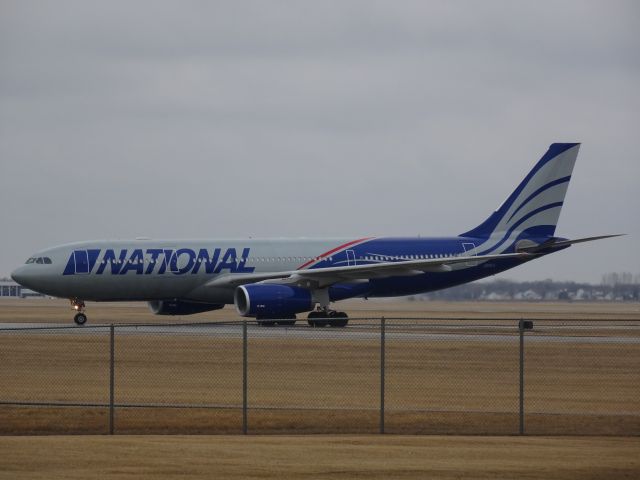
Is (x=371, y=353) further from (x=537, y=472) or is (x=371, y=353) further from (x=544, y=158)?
(x=544, y=158)

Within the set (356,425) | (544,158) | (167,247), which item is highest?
(544,158)

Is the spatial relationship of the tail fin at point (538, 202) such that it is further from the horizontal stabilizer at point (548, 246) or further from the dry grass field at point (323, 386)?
the dry grass field at point (323, 386)

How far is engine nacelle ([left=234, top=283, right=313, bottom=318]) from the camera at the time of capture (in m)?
45.2

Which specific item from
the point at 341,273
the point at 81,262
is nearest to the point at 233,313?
the point at 81,262

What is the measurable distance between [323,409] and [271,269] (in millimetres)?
28878

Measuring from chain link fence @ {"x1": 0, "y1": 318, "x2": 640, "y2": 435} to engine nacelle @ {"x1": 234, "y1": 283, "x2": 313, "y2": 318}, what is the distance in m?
8.13

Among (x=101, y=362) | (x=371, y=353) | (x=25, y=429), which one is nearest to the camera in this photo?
(x=25, y=429)

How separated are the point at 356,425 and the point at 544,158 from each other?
36.6 meters

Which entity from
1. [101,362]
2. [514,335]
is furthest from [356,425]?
[514,335]

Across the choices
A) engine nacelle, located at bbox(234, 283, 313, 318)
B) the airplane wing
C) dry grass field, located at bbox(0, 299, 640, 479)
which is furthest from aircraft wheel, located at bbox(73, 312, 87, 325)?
dry grass field, located at bbox(0, 299, 640, 479)

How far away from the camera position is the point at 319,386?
82.5ft

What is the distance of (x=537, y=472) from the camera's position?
50.5 feet

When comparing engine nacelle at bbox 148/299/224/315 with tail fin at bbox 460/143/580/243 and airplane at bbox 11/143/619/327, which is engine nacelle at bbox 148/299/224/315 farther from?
tail fin at bbox 460/143/580/243

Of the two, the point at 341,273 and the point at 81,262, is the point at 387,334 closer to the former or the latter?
the point at 341,273
